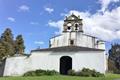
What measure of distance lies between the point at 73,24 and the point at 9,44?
20659 millimetres

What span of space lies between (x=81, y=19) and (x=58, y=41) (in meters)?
6.43

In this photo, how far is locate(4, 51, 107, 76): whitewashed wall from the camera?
120ft

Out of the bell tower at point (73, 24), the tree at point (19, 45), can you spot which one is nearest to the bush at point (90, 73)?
the bell tower at point (73, 24)

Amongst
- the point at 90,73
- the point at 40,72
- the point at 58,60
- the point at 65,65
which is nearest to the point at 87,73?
the point at 90,73

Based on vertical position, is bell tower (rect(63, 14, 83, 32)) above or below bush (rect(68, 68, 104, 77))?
above

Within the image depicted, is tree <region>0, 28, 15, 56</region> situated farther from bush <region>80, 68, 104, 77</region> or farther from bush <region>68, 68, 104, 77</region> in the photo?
bush <region>80, 68, 104, 77</region>

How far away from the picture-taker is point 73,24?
5012 cm

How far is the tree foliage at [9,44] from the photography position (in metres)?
59.3

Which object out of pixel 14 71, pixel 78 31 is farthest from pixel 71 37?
pixel 14 71

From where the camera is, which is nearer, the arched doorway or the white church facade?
the white church facade

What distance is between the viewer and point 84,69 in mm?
35531

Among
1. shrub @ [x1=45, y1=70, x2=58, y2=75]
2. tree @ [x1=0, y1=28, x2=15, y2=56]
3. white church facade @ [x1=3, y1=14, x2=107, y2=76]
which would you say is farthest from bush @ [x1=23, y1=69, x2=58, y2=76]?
tree @ [x1=0, y1=28, x2=15, y2=56]

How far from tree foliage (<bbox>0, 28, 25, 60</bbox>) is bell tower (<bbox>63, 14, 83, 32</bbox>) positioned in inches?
550

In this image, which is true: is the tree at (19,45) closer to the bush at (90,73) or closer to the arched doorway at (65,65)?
the arched doorway at (65,65)
